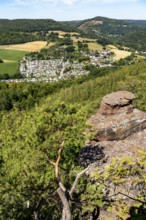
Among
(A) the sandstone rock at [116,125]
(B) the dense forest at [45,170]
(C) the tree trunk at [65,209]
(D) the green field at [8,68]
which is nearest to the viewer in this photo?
(C) the tree trunk at [65,209]

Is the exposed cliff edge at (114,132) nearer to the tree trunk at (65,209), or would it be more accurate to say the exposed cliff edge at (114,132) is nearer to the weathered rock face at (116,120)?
the weathered rock face at (116,120)

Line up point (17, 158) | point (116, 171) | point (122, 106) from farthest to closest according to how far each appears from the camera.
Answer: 1. point (122, 106)
2. point (17, 158)
3. point (116, 171)

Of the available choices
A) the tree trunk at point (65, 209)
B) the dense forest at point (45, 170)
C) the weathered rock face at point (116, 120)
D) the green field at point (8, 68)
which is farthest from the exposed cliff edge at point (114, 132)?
the green field at point (8, 68)

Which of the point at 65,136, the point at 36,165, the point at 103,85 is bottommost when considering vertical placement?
the point at 103,85

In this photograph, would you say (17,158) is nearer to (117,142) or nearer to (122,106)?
(117,142)

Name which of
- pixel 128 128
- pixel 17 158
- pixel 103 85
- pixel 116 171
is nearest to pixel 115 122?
pixel 128 128

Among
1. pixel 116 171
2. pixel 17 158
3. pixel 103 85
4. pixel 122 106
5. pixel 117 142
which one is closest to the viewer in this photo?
pixel 116 171

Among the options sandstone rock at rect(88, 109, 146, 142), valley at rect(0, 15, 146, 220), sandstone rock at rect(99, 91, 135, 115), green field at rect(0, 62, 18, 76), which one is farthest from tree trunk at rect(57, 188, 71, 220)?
green field at rect(0, 62, 18, 76)

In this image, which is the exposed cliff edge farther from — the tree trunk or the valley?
the tree trunk
